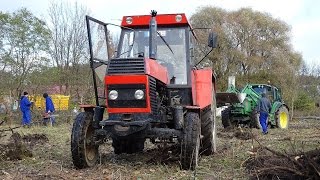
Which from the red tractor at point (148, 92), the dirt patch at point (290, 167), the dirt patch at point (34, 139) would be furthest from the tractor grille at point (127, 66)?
the dirt patch at point (34, 139)

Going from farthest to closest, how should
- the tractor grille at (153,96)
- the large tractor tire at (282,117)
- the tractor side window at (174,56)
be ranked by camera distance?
1. the large tractor tire at (282,117)
2. the tractor side window at (174,56)
3. the tractor grille at (153,96)

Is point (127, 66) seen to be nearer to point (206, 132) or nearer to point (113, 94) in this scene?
point (113, 94)

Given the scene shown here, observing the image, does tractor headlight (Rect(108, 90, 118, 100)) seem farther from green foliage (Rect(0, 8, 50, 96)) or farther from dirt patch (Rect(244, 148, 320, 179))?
green foliage (Rect(0, 8, 50, 96))

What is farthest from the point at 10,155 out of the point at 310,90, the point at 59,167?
the point at 310,90

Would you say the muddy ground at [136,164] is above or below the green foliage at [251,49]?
below

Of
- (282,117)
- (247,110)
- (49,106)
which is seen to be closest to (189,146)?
(247,110)

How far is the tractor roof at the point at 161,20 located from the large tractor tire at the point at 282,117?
11648 millimetres

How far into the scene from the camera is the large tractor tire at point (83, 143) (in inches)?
279

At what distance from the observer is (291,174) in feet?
18.4

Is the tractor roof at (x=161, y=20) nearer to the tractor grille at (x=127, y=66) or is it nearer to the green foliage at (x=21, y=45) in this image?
the tractor grille at (x=127, y=66)

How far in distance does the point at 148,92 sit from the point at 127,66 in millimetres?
500

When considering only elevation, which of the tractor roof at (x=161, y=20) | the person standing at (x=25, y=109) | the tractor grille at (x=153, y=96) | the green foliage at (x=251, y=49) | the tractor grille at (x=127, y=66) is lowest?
the person standing at (x=25, y=109)

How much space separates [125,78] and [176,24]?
180 centimetres

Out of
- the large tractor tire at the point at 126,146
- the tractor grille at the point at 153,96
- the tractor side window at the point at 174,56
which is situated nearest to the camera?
the tractor grille at the point at 153,96
